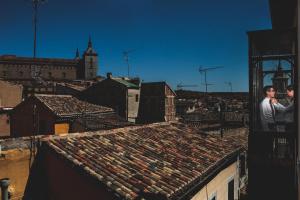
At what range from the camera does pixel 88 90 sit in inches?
1490

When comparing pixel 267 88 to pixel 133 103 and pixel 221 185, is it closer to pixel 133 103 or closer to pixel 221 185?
pixel 221 185

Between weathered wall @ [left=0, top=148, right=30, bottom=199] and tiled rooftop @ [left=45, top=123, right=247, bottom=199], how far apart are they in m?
0.77

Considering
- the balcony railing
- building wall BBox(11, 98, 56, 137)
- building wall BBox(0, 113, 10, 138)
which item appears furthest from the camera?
building wall BBox(0, 113, 10, 138)

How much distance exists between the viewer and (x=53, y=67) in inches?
3135

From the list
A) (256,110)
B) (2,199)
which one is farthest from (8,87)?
(256,110)

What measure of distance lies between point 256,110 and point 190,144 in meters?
8.90

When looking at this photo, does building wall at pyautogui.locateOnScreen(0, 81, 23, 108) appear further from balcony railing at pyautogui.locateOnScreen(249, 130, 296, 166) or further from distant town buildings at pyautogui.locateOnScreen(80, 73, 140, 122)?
balcony railing at pyautogui.locateOnScreen(249, 130, 296, 166)

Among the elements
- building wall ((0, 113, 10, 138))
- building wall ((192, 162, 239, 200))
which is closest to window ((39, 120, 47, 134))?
building wall ((0, 113, 10, 138))

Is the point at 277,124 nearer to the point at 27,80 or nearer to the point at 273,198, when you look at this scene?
the point at 273,198

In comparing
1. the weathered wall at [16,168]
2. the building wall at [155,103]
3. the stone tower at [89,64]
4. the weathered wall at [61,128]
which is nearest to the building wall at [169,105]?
the building wall at [155,103]

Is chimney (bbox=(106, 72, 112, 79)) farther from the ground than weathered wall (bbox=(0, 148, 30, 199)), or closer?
farther from the ground

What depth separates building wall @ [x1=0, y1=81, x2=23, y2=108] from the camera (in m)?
37.5

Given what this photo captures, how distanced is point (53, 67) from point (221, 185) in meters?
73.3

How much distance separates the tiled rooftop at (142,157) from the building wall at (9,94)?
94.5 feet
